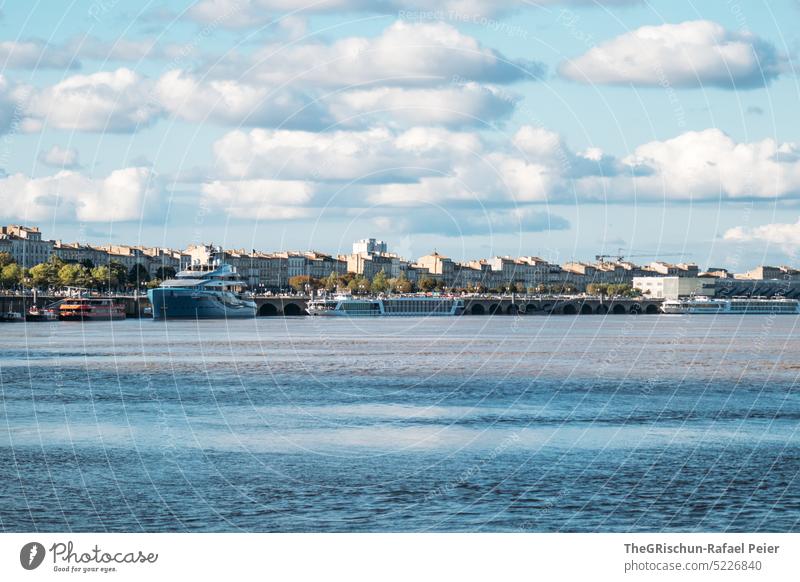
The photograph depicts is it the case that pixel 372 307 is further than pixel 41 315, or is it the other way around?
pixel 372 307

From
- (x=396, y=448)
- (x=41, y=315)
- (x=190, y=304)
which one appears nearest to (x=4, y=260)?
(x=41, y=315)

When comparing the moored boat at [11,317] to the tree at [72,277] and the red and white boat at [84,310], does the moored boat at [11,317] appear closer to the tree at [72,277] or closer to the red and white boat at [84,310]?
the red and white boat at [84,310]

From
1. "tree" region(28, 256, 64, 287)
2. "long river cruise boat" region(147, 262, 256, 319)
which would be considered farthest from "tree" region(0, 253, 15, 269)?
"long river cruise boat" region(147, 262, 256, 319)

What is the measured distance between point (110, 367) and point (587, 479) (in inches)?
1471

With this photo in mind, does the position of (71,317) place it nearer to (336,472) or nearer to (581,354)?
(581,354)

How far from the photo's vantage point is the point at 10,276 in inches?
6845

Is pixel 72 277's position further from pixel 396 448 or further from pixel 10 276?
pixel 396 448

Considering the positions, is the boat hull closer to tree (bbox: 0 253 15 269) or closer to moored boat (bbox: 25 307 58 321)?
moored boat (bbox: 25 307 58 321)

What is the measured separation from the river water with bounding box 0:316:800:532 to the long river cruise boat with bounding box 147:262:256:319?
80966mm

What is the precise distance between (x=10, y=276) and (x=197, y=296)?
4155 centimetres

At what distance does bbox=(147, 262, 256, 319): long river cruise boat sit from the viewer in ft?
470

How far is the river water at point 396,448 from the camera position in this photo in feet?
76.8

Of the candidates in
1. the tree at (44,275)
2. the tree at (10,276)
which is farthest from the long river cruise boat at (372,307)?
the tree at (10,276)
